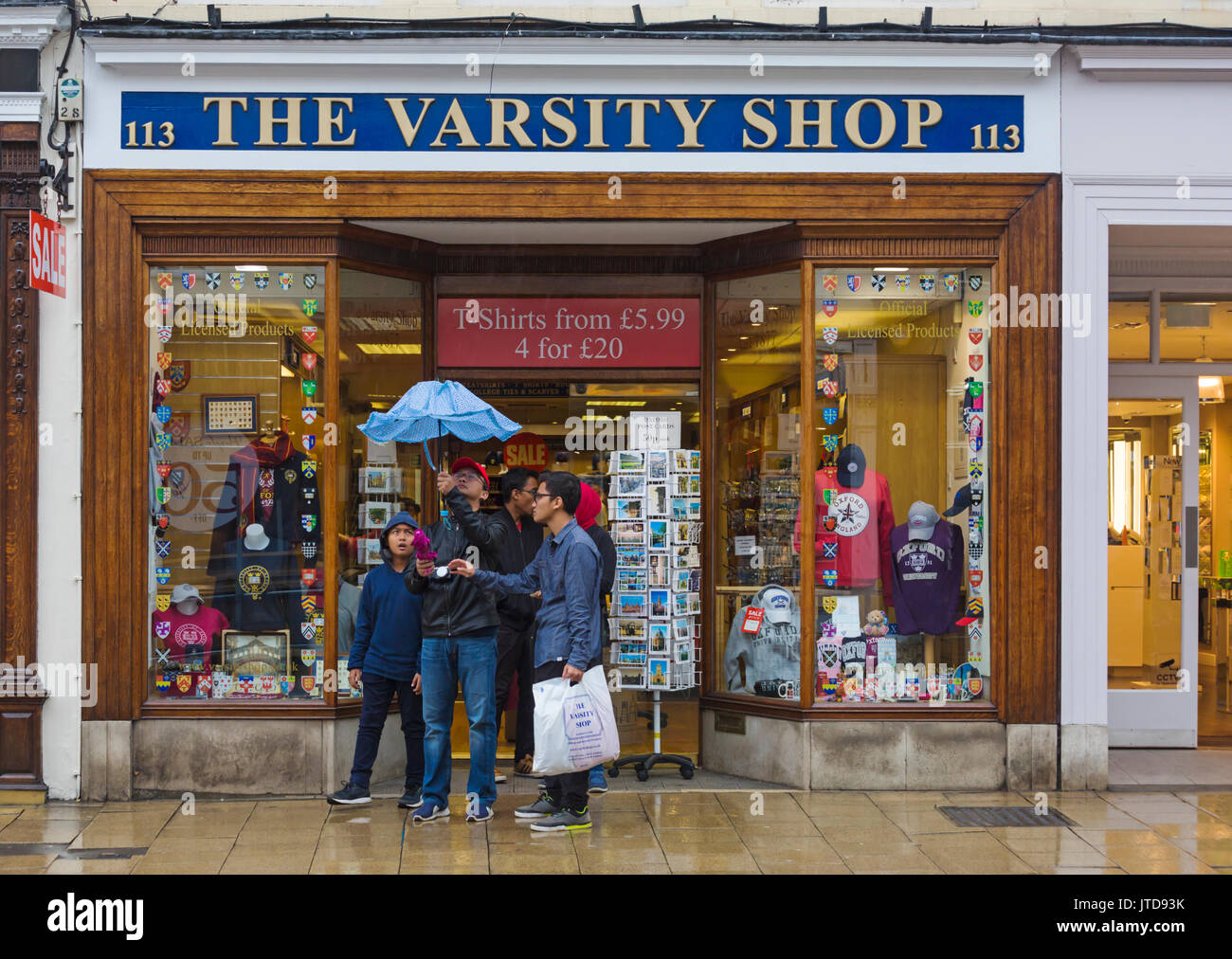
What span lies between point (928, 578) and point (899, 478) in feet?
2.35

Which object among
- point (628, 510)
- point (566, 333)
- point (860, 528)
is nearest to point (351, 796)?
point (628, 510)

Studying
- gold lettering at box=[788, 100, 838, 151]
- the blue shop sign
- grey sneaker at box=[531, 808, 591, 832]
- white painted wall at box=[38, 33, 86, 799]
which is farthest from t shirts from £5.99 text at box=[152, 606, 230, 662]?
gold lettering at box=[788, 100, 838, 151]

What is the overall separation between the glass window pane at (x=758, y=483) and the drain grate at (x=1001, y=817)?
4.30 feet

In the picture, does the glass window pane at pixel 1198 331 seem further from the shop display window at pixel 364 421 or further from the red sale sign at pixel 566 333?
the shop display window at pixel 364 421

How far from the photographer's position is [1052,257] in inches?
320

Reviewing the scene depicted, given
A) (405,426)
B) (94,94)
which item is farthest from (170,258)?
(405,426)

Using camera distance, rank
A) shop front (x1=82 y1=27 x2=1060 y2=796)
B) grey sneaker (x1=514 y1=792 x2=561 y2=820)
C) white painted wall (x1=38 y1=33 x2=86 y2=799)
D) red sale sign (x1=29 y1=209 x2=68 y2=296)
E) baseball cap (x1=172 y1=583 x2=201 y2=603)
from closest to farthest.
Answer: grey sneaker (x1=514 y1=792 x2=561 y2=820), red sale sign (x1=29 y1=209 x2=68 y2=296), white painted wall (x1=38 y1=33 x2=86 y2=799), shop front (x1=82 y1=27 x2=1060 y2=796), baseball cap (x1=172 y1=583 x2=201 y2=603)

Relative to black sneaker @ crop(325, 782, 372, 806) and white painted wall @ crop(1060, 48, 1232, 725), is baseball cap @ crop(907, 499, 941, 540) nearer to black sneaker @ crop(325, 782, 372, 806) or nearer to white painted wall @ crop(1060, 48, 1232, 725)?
white painted wall @ crop(1060, 48, 1232, 725)

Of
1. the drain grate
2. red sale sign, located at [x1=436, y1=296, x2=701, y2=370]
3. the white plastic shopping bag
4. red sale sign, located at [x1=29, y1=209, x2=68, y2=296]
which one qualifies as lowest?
the drain grate

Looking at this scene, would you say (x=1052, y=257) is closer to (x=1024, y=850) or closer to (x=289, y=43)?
(x=1024, y=850)

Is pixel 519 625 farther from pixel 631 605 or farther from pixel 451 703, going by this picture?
pixel 451 703

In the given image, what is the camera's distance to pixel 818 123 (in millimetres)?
8086

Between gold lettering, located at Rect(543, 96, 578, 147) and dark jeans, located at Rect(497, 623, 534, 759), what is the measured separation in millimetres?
3256

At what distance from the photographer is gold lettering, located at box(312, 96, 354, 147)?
7.98 meters
